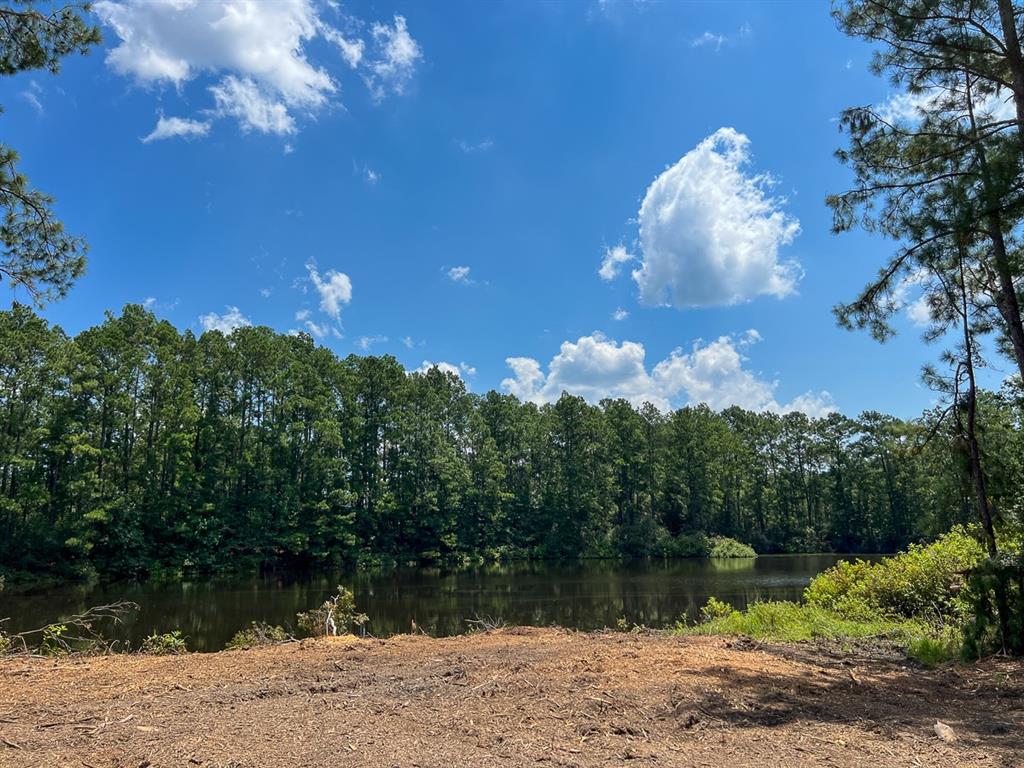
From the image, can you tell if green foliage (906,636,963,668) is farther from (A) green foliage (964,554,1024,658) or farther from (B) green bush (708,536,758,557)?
(B) green bush (708,536,758,557)

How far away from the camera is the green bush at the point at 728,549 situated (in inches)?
2141

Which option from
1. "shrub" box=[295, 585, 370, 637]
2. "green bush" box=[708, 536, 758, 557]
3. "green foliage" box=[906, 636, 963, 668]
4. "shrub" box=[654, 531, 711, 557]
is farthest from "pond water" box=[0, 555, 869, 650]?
"shrub" box=[654, 531, 711, 557]

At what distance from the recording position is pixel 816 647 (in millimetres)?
9289

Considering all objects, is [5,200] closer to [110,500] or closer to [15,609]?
[15,609]

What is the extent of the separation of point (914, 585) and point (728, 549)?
44.5 metres

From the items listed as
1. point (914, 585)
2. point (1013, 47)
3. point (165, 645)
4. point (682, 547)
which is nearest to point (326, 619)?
point (165, 645)

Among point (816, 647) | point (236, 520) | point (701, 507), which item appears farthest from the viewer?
point (701, 507)

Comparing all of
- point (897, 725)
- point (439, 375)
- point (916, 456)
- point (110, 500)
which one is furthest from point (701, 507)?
point (897, 725)

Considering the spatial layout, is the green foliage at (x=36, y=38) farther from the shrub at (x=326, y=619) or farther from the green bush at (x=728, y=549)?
the green bush at (x=728, y=549)

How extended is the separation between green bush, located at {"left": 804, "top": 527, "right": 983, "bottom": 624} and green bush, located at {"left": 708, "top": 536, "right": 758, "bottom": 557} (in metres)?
41.6

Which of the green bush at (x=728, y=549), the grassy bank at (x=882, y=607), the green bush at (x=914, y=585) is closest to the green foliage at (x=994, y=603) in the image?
the grassy bank at (x=882, y=607)

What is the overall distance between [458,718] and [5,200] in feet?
27.2

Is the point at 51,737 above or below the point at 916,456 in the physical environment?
below

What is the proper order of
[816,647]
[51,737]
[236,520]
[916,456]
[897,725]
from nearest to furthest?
[51,737] < [897,725] < [816,647] < [916,456] < [236,520]
